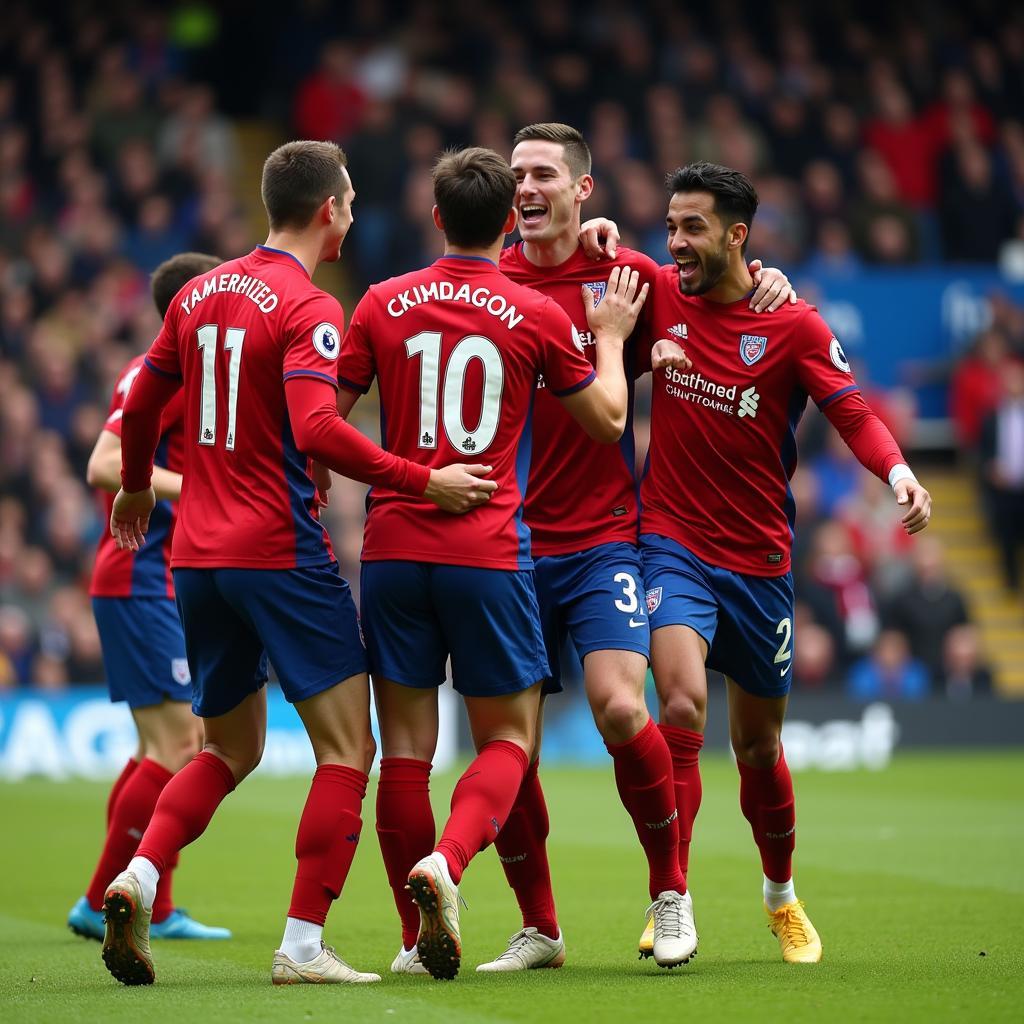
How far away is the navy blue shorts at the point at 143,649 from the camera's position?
24.8 feet

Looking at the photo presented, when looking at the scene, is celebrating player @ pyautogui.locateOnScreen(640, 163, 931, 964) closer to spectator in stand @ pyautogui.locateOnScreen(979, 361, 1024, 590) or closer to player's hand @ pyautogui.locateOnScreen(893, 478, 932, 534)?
player's hand @ pyautogui.locateOnScreen(893, 478, 932, 534)

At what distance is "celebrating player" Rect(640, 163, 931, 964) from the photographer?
6.51 m

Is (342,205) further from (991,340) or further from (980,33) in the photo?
(980,33)

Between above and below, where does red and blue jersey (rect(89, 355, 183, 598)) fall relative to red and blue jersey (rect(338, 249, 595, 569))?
below

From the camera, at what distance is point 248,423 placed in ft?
18.8

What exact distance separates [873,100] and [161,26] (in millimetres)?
8221

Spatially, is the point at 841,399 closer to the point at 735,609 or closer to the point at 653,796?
the point at 735,609

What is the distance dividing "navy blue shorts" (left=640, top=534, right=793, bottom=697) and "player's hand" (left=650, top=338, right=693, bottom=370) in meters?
0.61

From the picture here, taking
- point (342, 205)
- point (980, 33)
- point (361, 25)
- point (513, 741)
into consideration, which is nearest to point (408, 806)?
point (513, 741)

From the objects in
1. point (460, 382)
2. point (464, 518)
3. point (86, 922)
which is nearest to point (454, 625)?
point (464, 518)

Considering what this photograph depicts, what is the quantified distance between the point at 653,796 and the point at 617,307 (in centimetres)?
163

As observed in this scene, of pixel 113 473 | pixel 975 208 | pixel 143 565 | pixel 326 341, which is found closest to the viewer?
pixel 326 341

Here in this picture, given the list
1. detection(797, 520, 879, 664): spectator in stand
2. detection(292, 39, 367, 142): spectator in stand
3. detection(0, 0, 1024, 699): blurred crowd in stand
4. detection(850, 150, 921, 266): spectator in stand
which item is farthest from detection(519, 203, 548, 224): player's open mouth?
detection(850, 150, 921, 266): spectator in stand

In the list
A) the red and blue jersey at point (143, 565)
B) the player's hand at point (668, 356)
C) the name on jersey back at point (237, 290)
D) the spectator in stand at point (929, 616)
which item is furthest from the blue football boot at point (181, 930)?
the spectator in stand at point (929, 616)
